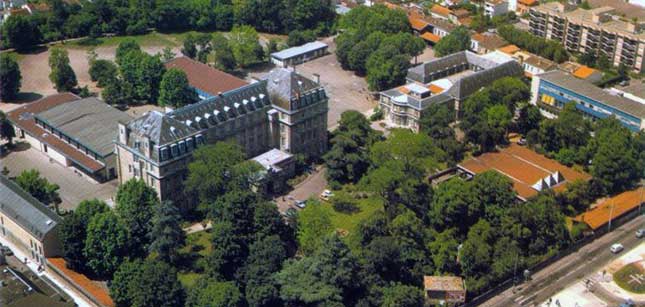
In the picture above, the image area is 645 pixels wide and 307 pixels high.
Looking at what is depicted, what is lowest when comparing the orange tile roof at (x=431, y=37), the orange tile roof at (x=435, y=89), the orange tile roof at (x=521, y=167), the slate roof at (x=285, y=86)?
the orange tile roof at (x=521, y=167)

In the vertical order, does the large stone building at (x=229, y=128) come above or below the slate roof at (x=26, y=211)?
above

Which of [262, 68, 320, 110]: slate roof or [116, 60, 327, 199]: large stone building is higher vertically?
[262, 68, 320, 110]: slate roof

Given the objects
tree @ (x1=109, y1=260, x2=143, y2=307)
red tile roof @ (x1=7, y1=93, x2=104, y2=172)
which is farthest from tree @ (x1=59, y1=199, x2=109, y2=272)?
red tile roof @ (x1=7, y1=93, x2=104, y2=172)

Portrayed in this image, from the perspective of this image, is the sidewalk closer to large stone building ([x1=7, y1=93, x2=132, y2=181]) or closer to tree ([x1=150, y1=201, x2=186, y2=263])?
tree ([x1=150, y1=201, x2=186, y2=263])

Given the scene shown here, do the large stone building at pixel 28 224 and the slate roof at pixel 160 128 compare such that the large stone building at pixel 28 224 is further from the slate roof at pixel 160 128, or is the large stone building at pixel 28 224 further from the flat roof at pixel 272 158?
the flat roof at pixel 272 158

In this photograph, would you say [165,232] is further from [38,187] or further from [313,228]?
[38,187]

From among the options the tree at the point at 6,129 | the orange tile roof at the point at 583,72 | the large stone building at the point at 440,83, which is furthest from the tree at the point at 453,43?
the tree at the point at 6,129
